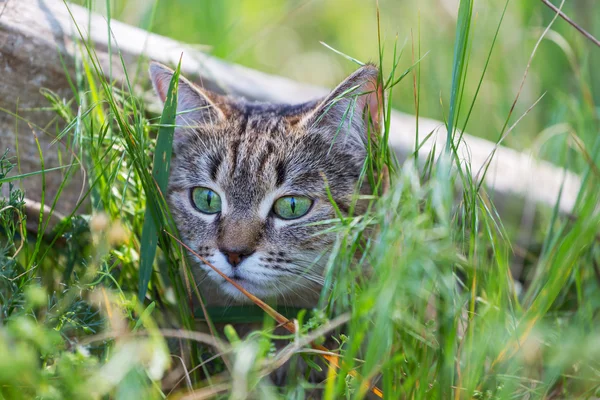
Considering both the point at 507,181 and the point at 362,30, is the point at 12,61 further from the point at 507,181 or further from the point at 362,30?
the point at 362,30

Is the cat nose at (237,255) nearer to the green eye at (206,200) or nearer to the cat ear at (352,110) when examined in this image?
the green eye at (206,200)

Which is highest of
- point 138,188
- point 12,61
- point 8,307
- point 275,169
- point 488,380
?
point 12,61

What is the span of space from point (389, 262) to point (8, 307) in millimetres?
962

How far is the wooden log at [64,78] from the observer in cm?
218

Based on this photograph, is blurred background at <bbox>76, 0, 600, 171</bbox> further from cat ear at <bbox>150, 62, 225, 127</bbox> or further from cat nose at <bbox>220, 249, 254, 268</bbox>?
cat nose at <bbox>220, 249, 254, 268</bbox>

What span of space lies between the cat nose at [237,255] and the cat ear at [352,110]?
0.43 meters

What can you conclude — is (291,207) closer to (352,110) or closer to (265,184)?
(265,184)

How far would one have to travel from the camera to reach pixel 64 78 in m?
2.31

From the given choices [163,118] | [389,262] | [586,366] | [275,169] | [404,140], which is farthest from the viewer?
[404,140]

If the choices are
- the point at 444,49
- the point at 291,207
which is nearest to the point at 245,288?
the point at 291,207

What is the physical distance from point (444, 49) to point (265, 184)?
107 inches

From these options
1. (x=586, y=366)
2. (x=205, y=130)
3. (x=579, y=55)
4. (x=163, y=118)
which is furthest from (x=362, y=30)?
(x=586, y=366)

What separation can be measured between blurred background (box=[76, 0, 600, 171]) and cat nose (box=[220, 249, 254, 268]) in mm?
1633

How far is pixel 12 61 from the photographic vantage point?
217cm
